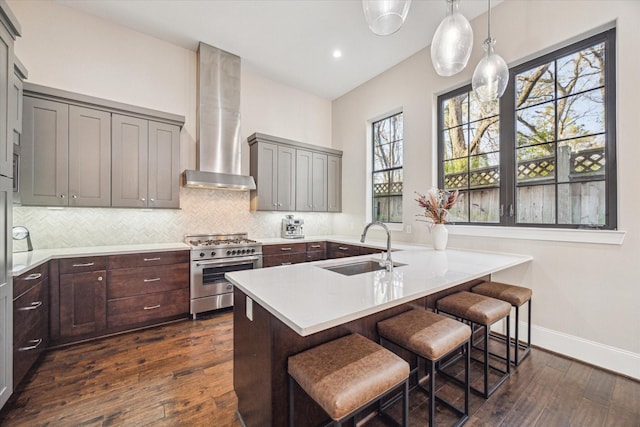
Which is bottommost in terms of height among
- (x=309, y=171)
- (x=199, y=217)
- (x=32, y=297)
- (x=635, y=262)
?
(x=32, y=297)

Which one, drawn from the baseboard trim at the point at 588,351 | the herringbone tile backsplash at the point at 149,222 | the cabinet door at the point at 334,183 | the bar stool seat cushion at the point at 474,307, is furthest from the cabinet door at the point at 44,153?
the baseboard trim at the point at 588,351

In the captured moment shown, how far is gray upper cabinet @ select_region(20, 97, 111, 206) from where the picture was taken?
256 cm

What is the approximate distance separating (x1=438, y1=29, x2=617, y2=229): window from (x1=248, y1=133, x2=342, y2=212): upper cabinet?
7.33 ft

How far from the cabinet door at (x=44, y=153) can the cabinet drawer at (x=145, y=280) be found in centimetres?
96

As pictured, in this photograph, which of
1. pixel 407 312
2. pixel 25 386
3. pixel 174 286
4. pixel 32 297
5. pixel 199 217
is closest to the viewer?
pixel 407 312

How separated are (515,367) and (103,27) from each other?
571 cm

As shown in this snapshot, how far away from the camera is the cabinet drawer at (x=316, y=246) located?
4234mm

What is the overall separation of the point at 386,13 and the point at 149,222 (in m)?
3.54

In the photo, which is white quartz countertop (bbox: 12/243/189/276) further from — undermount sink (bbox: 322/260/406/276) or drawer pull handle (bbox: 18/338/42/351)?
undermount sink (bbox: 322/260/406/276)

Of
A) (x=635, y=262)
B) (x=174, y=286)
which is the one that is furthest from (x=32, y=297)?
(x=635, y=262)

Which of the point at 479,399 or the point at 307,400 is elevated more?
the point at 307,400

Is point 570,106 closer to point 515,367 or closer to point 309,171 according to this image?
point 515,367

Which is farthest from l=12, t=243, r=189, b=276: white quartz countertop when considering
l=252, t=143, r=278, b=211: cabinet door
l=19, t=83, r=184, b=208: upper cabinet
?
l=252, t=143, r=278, b=211: cabinet door

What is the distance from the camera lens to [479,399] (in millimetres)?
1827
